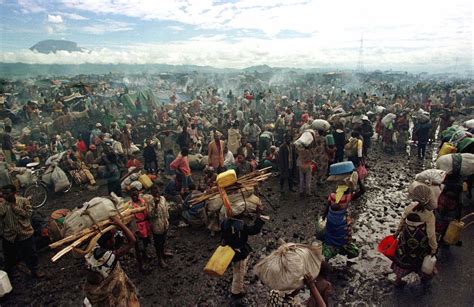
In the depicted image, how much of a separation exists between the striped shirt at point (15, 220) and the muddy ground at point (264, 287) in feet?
3.34

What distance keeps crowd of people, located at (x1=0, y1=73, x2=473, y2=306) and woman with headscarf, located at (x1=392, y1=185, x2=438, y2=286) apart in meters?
0.01

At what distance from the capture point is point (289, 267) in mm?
2576

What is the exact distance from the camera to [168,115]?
16.7m

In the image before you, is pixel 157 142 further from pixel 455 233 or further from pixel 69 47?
pixel 69 47

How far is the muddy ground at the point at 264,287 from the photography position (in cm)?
472

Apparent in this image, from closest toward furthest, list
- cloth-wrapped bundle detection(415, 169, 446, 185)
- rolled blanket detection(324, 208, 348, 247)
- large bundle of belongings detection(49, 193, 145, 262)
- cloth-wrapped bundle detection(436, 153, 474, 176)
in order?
large bundle of belongings detection(49, 193, 145, 262) → cloth-wrapped bundle detection(415, 169, 446, 185) → rolled blanket detection(324, 208, 348, 247) → cloth-wrapped bundle detection(436, 153, 474, 176)

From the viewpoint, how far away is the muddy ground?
15.5 ft

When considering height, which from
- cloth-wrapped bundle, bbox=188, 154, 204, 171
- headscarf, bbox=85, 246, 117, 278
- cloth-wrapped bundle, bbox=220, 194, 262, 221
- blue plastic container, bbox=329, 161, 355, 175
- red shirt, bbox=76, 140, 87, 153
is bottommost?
cloth-wrapped bundle, bbox=188, 154, 204, 171

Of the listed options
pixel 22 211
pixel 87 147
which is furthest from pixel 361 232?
pixel 87 147

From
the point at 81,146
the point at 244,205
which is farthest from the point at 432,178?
the point at 81,146

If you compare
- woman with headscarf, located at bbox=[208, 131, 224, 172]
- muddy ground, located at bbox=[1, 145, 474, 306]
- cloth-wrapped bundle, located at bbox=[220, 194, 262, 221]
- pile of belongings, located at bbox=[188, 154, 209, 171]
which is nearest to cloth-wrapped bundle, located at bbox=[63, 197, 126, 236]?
cloth-wrapped bundle, located at bbox=[220, 194, 262, 221]

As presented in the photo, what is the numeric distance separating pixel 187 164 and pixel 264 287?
393cm

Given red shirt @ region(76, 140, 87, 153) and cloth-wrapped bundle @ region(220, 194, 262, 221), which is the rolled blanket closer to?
cloth-wrapped bundle @ region(220, 194, 262, 221)

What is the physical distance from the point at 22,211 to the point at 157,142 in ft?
27.7
